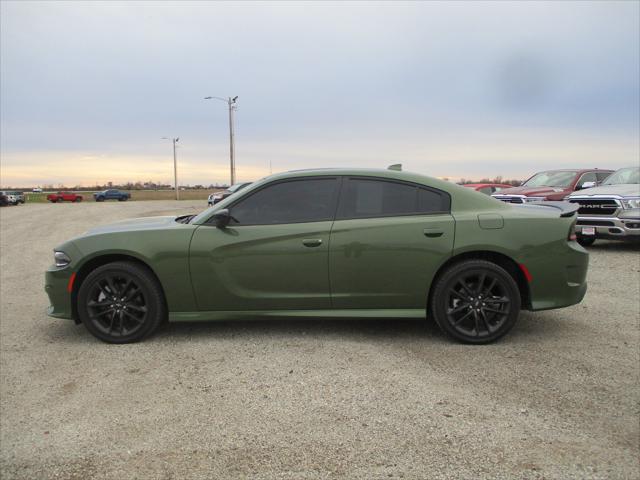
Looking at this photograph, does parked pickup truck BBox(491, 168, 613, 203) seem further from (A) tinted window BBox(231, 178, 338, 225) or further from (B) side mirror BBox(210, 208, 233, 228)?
(B) side mirror BBox(210, 208, 233, 228)

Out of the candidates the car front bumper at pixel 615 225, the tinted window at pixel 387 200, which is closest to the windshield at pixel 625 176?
the car front bumper at pixel 615 225

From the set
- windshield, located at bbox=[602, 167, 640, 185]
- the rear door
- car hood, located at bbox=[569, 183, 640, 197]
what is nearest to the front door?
the rear door

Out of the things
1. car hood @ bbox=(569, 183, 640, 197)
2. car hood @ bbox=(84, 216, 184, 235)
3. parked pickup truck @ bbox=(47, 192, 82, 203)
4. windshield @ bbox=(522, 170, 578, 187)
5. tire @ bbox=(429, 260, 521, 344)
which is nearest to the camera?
tire @ bbox=(429, 260, 521, 344)

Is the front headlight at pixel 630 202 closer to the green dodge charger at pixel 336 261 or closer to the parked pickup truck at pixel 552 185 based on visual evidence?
the parked pickup truck at pixel 552 185

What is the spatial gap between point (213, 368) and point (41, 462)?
4.39ft

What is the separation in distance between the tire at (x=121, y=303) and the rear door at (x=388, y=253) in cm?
164

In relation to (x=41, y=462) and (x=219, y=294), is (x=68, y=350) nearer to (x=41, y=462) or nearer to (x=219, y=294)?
(x=219, y=294)

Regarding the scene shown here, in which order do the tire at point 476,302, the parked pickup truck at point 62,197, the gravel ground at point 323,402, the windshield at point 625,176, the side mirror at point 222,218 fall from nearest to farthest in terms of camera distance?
the gravel ground at point 323,402 → the tire at point 476,302 → the side mirror at point 222,218 → the windshield at point 625,176 → the parked pickup truck at point 62,197

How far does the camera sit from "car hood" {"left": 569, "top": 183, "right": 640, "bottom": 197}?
9.43 meters

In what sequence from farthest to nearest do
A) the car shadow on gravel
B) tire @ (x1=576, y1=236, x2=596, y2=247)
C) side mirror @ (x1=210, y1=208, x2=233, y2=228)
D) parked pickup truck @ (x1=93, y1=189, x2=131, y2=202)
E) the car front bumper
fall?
parked pickup truck @ (x1=93, y1=189, x2=131, y2=202)
tire @ (x1=576, y1=236, x2=596, y2=247)
the car front bumper
the car shadow on gravel
side mirror @ (x1=210, y1=208, x2=233, y2=228)

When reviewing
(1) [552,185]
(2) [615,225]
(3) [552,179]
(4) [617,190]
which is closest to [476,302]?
(2) [615,225]

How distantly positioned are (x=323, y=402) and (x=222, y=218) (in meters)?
1.91

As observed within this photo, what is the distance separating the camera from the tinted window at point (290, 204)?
4320 millimetres

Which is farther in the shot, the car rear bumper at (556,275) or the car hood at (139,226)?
the car hood at (139,226)
